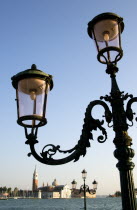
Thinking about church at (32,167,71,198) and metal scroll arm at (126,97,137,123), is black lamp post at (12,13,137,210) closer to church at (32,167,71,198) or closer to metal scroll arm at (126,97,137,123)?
metal scroll arm at (126,97,137,123)

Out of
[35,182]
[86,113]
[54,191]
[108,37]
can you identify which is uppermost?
[108,37]

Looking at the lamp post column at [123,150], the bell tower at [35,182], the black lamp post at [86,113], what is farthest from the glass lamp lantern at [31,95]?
the bell tower at [35,182]

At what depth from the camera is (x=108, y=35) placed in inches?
171

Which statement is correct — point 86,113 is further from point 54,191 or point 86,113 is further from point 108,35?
point 54,191

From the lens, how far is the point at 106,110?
390 centimetres

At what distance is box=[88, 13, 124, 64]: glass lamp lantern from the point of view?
14.0ft

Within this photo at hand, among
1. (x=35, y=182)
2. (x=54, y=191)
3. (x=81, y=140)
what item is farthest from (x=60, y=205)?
(x=81, y=140)

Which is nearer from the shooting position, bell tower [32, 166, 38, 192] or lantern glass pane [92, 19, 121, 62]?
lantern glass pane [92, 19, 121, 62]

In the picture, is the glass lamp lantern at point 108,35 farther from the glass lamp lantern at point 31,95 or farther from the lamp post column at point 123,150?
the glass lamp lantern at point 31,95

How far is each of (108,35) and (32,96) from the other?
1700 millimetres

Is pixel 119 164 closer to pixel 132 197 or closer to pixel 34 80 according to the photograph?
pixel 132 197

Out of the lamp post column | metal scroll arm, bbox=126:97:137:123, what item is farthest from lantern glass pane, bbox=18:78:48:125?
metal scroll arm, bbox=126:97:137:123

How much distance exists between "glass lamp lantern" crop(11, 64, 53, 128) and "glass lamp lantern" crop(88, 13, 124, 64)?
3.66ft

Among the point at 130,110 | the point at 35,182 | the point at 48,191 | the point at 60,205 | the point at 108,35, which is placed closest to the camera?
the point at 130,110
